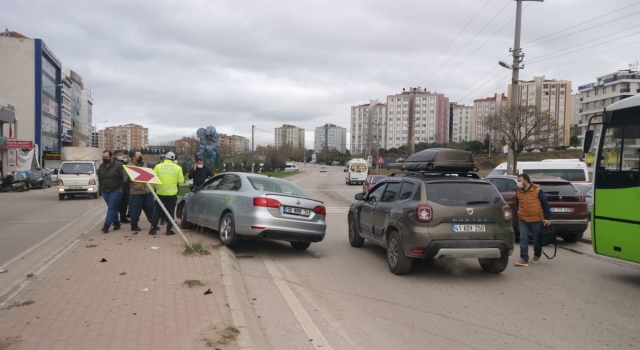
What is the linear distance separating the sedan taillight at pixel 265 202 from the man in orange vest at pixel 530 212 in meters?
4.38

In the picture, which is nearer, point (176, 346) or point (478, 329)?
point (176, 346)

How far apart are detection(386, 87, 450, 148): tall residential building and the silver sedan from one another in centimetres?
13501

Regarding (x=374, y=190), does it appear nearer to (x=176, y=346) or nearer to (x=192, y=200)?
(x=192, y=200)

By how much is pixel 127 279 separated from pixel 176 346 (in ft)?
8.87

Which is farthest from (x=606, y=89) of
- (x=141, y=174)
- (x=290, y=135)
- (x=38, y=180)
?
(x=141, y=174)

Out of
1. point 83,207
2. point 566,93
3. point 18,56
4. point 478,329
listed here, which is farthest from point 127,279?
point 566,93

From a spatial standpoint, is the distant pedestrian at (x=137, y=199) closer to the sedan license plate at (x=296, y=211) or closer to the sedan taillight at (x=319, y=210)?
the sedan license plate at (x=296, y=211)

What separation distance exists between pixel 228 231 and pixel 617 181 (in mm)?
6608

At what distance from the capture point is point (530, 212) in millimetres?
8844

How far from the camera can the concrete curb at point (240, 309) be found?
14.8ft

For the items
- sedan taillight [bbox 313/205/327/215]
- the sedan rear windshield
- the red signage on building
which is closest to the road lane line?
sedan taillight [bbox 313/205/327/215]

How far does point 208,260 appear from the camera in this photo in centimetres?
796

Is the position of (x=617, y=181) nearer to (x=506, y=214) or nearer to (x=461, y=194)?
(x=506, y=214)

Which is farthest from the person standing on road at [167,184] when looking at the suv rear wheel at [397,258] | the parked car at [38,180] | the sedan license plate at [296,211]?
the parked car at [38,180]
